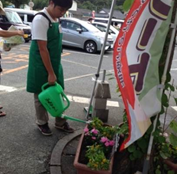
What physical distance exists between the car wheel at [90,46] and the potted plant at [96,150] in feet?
31.7

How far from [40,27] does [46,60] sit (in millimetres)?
392

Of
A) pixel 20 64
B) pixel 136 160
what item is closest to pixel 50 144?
pixel 136 160

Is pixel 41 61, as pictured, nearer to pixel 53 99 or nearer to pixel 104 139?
pixel 53 99

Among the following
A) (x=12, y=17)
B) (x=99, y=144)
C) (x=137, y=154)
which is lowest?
(x=99, y=144)

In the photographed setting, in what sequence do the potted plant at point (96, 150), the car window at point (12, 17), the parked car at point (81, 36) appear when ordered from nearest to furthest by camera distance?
the potted plant at point (96, 150)
the parked car at point (81, 36)
the car window at point (12, 17)

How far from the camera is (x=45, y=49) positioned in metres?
2.89

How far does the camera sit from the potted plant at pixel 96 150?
2.32 meters

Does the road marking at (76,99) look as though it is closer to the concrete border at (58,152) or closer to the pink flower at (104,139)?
the concrete border at (58,152)

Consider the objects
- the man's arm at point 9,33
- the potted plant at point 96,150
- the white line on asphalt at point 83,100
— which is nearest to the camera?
the potted plant at point 96,150

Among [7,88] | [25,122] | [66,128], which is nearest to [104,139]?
[66,128]

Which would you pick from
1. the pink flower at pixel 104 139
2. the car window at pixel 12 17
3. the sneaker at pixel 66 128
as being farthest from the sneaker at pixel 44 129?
the car window at pixel 12 17

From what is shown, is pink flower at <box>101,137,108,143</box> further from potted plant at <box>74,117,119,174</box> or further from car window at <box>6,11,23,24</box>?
car window at <box>6,11,23,24</box>

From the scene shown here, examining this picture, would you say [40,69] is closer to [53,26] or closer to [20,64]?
[53,26]

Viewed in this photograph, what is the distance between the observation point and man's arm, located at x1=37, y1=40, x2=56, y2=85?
2871 mm
